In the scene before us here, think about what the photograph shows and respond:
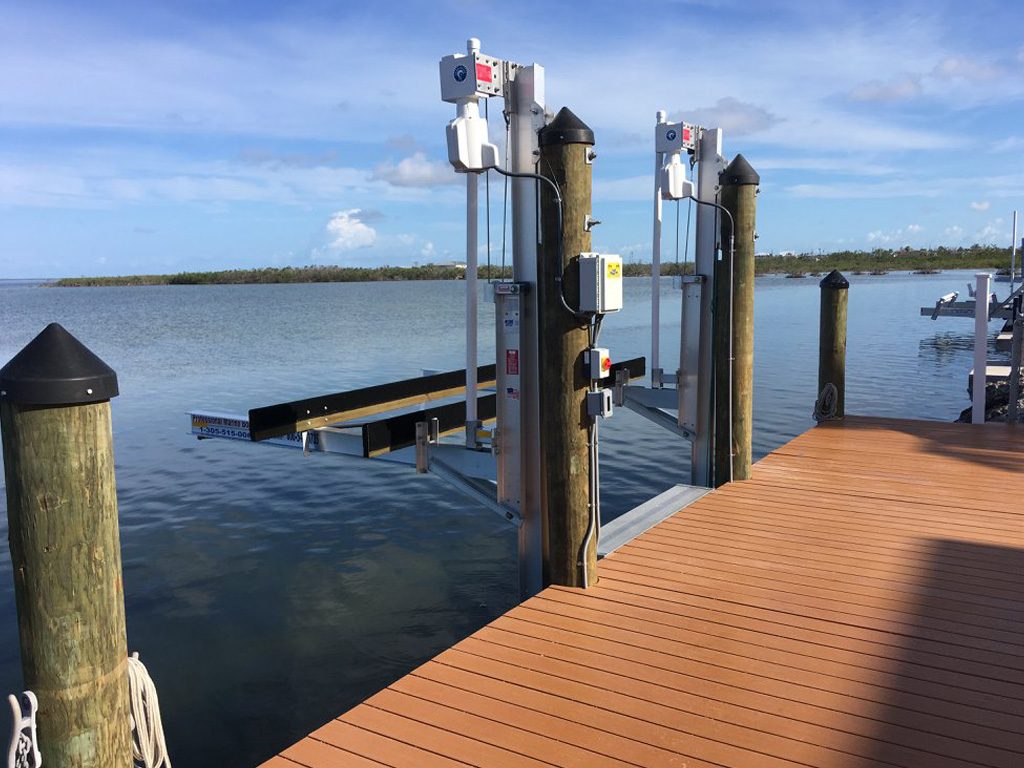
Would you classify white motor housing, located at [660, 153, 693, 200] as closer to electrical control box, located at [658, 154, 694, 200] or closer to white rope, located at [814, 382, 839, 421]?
electrical control box, located at [658, 154, 694, 200]

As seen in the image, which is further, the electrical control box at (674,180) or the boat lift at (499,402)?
the electrical control box at (674,180)

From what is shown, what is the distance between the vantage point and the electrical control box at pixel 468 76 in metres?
4.30

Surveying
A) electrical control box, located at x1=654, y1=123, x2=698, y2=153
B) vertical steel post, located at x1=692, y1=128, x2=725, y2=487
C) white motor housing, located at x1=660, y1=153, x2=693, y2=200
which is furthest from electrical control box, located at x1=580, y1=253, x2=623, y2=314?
vertical steel post, located at x1=692, y1=128, x2=725, y2=487

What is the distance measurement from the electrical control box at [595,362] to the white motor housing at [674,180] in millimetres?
2251

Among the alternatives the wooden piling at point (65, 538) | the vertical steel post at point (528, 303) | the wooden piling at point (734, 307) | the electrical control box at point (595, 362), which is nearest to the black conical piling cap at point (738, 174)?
the wooden piling at point (734, 307)

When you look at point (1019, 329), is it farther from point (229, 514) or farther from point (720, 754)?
point (229, 514)

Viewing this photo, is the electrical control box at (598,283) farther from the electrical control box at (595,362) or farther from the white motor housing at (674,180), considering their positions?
the white motor housing at (674,180)

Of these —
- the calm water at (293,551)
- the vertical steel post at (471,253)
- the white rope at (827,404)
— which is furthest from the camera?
the white rope at (827,404)

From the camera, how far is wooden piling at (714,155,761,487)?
6.71m

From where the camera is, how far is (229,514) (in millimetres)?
9211

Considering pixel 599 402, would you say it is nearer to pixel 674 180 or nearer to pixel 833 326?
pixel 674 180

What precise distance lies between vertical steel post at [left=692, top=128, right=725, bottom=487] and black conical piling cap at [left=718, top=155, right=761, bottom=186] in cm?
10

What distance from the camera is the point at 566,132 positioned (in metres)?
4.41

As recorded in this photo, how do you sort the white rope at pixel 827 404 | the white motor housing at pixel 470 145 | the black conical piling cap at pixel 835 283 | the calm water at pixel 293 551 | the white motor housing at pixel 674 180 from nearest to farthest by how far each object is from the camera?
Result: the white motor housing at pixel 470 145, the calm water at pixel 293 551, the white motor housing at pixel 674 180, the black conical piling cap at pixel 835 283, the white rope at pixel 827 404
